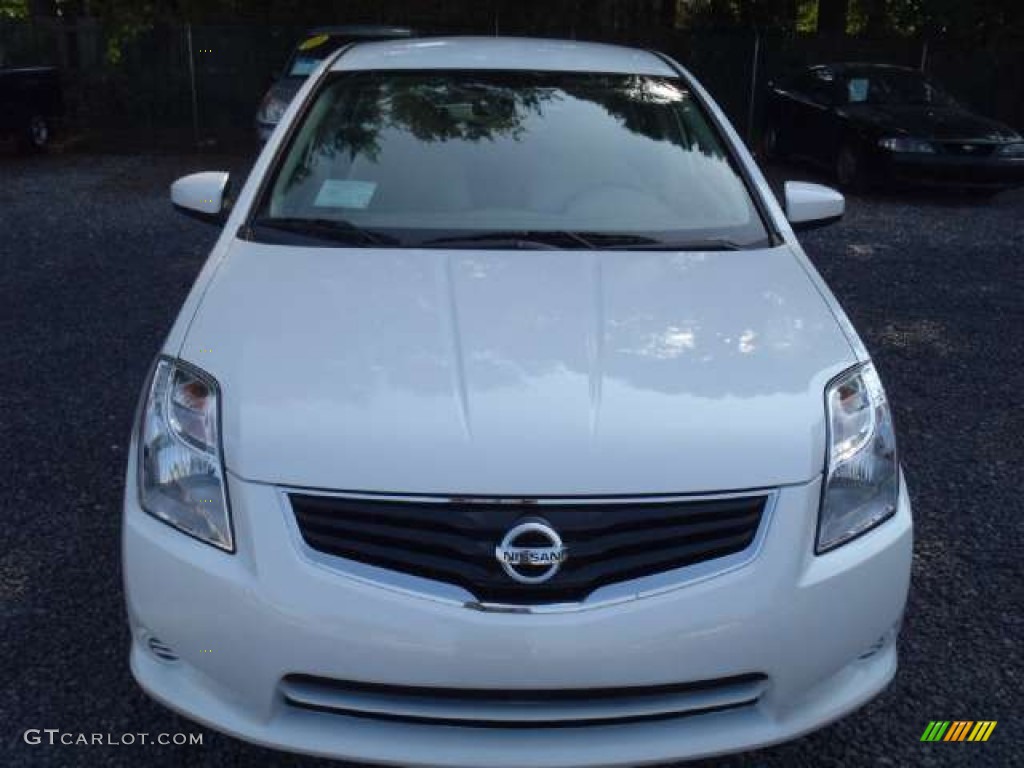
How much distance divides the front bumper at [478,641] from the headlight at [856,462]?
0.06m

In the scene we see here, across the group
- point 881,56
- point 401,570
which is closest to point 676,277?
point 401,570

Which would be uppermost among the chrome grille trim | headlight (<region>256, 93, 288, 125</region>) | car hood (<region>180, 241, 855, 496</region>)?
car hood (<region>180, 241, 855, 496</region>)

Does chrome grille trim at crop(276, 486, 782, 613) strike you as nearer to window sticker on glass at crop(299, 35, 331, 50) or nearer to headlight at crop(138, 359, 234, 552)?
headlight at crop(138, 359, 234, 552)

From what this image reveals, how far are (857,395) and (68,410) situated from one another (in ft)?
11.9

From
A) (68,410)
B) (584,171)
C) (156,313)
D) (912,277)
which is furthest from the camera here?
(912,277)

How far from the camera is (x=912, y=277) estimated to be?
312 inches

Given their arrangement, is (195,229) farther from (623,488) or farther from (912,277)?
(623,488)

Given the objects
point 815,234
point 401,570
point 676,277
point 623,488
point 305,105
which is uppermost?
point 305,105

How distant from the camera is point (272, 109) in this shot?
11742mm

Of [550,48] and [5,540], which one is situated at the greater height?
[550,48]

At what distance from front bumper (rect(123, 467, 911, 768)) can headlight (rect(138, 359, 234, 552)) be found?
41 millimetres

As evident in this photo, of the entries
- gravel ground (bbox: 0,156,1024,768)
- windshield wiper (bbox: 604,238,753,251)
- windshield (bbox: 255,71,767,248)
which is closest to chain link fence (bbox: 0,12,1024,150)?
gravel ground (bbox: 0,156,1024,768)

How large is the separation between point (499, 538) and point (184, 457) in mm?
727

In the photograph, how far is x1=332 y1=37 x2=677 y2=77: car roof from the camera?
3.94m
